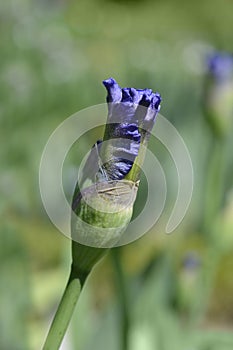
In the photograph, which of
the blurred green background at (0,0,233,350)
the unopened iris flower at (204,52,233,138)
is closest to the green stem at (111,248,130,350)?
the blurred green background at (0,0,233,350)

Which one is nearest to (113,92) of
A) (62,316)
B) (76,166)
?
(62,316)

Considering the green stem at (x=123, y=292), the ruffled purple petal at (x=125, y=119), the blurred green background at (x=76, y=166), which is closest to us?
the ruffled purple petal at (x=125, y=119)

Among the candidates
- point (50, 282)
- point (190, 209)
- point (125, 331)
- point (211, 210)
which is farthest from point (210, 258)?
point (190, 209)

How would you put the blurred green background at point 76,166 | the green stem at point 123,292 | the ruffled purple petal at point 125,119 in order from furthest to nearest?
the blurred green background at point 76,166 → the green stem at point 123,292 → the ruffled purple petal at point 125,119

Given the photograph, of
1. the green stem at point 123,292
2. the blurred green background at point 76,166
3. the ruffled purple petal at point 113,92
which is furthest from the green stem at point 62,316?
the blurred green background at point 76,166

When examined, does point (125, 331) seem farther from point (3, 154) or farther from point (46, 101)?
point (46, 101)

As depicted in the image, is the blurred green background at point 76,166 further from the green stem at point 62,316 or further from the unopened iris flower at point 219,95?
the green stem at point 62,316
